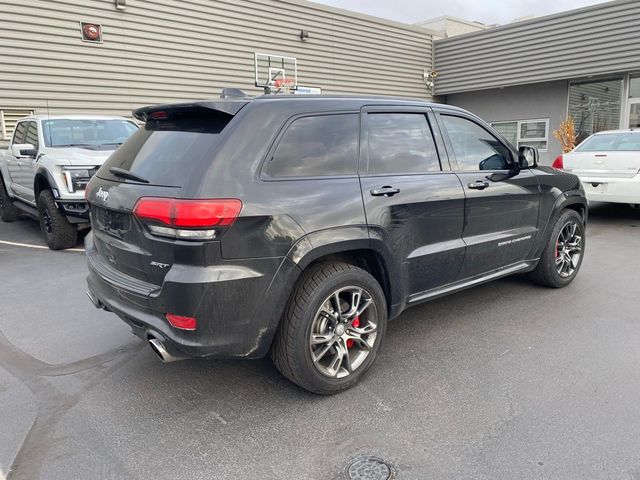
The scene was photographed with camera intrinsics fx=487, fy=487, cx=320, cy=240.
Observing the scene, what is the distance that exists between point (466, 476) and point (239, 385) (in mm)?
1483

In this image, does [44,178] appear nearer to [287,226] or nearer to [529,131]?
[287,226]

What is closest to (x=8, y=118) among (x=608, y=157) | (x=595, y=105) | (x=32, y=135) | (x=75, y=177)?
(x=32, y=135)

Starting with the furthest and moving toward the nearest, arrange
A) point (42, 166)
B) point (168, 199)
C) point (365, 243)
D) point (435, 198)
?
1. point (42, 166)
2. point (435, 198)
3. point (365, 243)
4. point (168, 199)

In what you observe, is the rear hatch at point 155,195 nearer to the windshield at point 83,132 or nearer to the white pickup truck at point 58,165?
the white pickup truck at point 58,165

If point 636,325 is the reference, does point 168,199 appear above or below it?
above

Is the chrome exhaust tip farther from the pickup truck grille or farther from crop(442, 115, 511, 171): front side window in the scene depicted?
crop(442, 115, 511, 171): front side window

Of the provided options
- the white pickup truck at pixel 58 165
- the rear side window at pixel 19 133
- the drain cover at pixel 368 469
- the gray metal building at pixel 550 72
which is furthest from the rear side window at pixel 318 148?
the gray metal building at pixel 550 72

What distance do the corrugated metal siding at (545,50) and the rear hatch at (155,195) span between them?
13.3 metres

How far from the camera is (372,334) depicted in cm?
314

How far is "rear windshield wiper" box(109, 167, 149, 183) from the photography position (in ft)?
9.14

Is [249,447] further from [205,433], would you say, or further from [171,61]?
[171,61]

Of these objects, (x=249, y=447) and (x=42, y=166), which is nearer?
(x=249, y=447)

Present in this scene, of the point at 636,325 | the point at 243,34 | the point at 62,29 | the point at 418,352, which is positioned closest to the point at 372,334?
the point at 418,352

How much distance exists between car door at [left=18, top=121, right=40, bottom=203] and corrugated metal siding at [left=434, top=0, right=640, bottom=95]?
12807 mm
